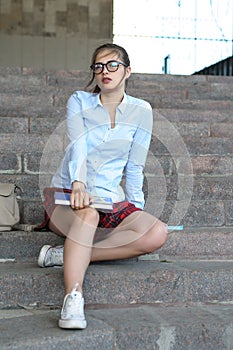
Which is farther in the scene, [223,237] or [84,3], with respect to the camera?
[84,3]

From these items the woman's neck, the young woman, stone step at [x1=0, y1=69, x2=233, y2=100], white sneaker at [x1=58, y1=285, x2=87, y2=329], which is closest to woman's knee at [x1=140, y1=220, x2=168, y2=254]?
the young woman

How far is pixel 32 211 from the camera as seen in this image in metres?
3.27

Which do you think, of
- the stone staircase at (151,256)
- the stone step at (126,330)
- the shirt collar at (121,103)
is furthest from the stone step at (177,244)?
the shirt collar at (121,103)

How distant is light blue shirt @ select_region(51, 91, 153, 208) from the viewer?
2.66 meters

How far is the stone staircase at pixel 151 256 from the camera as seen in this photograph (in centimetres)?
228

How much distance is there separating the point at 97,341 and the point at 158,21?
28.7 ft

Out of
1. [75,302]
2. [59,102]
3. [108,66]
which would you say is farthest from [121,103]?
[59,102]

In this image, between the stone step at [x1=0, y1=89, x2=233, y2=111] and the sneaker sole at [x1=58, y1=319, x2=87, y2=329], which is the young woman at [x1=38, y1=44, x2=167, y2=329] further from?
the stone step at [x1=0, y1=89, x2=233, y2=111]

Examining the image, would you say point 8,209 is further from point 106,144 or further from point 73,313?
point 73,313

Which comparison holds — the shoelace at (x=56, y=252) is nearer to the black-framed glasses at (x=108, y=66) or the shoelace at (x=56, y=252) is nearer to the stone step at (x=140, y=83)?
the black-framed glasses at (x=108, y=66)

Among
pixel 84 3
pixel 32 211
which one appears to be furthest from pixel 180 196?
pixel 84 3

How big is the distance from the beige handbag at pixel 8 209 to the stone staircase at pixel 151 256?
0.23ft

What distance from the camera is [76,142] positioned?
2.63m

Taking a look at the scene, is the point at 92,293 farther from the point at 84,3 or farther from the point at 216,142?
the point at 84,3
